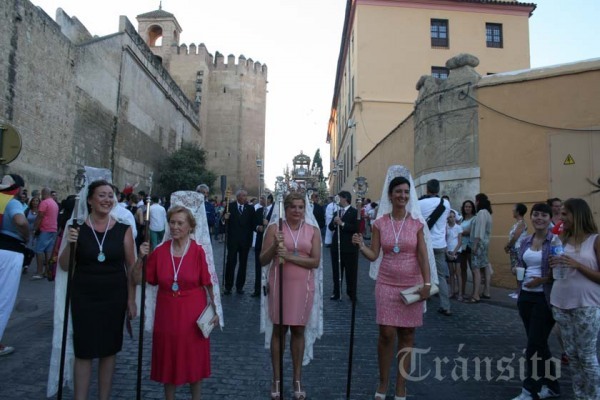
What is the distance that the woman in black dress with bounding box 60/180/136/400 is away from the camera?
3.59 m

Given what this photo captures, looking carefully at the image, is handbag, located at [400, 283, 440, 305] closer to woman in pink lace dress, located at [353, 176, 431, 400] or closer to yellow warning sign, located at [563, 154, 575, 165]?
woman in pink lace dress, located at [353, 176, 431, 400]

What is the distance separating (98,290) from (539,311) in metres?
3.95

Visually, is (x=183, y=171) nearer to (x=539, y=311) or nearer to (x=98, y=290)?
(x=98, y=290)

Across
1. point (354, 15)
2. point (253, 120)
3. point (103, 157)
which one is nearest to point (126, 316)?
point (103, 157)

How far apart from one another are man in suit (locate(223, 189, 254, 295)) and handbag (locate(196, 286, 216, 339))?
5.26m

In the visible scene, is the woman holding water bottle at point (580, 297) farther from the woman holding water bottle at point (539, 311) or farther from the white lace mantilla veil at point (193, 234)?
the white lace mantilla veil at point (193, 234)

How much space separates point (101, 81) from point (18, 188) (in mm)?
18515

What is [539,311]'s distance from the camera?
4.23m

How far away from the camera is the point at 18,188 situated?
505cm

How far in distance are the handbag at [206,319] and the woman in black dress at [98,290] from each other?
68cm

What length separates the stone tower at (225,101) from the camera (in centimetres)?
4569

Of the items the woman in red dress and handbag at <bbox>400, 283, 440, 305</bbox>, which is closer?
the woman in red dress

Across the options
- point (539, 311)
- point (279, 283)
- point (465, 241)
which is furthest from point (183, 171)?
point (539, 311)

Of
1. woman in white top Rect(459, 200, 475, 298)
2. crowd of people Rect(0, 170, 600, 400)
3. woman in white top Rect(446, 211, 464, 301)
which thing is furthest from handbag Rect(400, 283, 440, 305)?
woman in white top Rect(459, 200, 475, 298)
